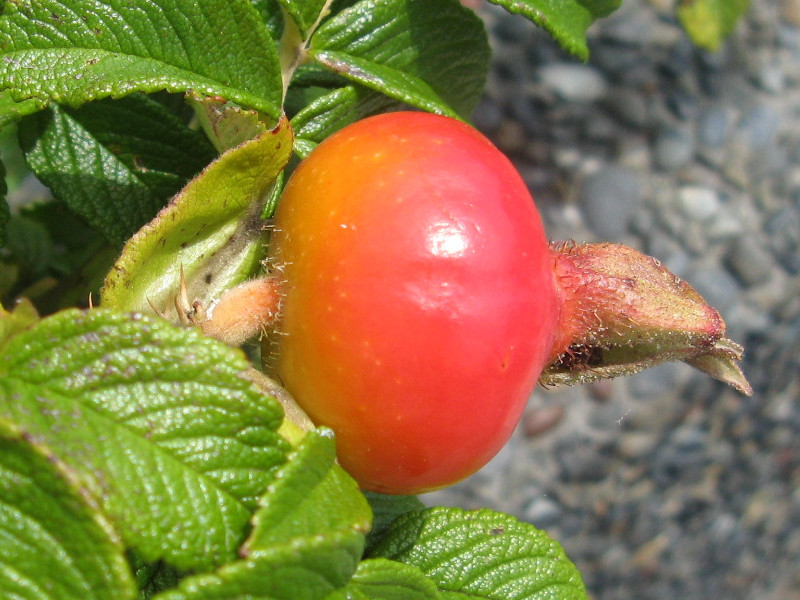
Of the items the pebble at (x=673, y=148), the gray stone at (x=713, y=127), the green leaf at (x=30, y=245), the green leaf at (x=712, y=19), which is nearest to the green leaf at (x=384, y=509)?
the green leaf at (x=30, y=245)

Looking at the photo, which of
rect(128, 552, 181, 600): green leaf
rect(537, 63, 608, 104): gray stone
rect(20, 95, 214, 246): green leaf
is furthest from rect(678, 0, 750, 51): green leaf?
rect(128, 552, 181, 600): green leaf

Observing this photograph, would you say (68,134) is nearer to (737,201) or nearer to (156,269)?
(156,269)

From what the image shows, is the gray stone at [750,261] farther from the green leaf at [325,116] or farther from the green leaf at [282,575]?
the green leaf at [282,575]

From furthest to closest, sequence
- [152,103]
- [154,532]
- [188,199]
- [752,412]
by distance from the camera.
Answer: [752,412], [152,103], [188,199], [154,532]

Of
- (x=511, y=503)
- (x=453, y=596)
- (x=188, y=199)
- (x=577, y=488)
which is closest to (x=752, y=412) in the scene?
(x=577, y=488)

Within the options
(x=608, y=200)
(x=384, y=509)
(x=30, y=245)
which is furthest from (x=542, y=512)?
(x=384, y=509)

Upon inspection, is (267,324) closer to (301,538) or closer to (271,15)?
(301,538)

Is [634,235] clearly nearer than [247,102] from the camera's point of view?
No

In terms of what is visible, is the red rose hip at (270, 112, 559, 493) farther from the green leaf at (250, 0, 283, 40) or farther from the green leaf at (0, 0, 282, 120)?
the green leaf at (250, 0, 283, 40)
